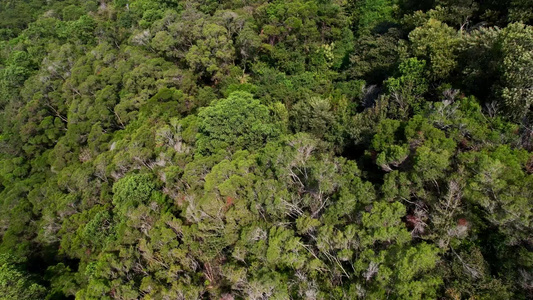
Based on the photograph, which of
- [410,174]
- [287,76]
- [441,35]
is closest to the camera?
[410,174]

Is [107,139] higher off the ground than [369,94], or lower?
lower

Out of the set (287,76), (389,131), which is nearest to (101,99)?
(287,76)

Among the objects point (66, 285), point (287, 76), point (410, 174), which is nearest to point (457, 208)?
point (410, 174)

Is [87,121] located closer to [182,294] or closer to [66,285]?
[66,285]

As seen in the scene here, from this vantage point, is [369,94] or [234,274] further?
[369,94]

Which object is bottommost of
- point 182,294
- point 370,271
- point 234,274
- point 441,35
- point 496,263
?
point 182,294

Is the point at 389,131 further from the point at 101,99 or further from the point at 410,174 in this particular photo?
the point at 101,99

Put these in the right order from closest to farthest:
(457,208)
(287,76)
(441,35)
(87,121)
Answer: (457,208) → (441,35) → (287,76) → (87,121)
